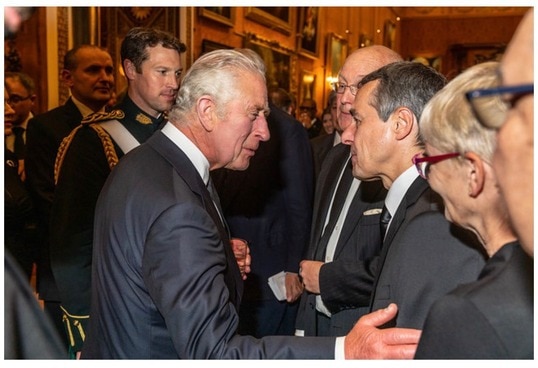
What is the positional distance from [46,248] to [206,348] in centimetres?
220

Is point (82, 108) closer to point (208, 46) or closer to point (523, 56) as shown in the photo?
point (523, 56)

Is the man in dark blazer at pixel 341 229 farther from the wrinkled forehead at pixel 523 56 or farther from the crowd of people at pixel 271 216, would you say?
the wrinkled forehead at pixel 523 56

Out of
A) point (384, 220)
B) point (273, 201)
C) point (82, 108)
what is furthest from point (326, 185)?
point (82, 108)

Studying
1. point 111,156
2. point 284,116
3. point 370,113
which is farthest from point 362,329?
point 284,116

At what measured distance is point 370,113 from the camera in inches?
90.6

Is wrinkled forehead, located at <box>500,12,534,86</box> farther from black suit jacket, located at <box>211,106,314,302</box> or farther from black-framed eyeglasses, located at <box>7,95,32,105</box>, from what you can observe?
black-framed eyeglasses, located at <box>7,95,32,105</box>

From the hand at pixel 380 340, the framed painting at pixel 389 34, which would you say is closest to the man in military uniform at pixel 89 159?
the hand at pixel 380 340

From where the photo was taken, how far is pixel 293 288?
11.8ft

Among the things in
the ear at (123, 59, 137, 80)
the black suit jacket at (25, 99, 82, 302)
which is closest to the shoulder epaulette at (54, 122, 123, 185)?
the ear at (123, 59, 137, 80)

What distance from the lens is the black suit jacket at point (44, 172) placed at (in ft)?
11.5

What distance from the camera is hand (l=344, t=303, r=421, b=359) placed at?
4.96 feet

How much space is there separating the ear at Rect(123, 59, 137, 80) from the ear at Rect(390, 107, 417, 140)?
1.53m

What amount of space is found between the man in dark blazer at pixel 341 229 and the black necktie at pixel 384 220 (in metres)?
0.07

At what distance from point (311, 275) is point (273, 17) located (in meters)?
9.03
